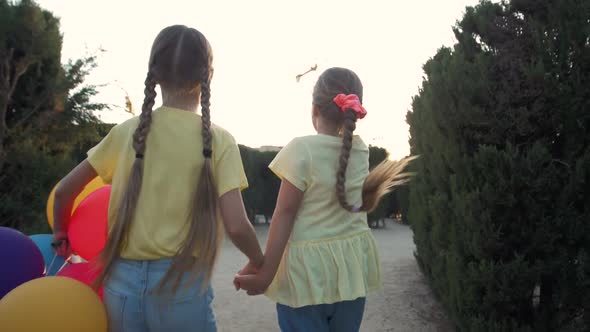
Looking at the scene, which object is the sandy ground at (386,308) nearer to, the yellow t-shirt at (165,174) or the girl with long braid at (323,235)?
the girl with long braid at (323,235)

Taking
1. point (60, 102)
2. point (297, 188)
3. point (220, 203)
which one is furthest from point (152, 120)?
point (60, 102)

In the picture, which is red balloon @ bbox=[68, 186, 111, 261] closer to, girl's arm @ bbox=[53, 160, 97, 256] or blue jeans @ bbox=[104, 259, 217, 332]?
girl's arm @ bbox=[53, 160, 97, 256]

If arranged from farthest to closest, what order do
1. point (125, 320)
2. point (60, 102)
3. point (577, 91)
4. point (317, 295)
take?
point (60, 102) < point (577, 91) < point (317, 295) < point (125, 320)

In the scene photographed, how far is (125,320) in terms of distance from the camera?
A: 1.91 m

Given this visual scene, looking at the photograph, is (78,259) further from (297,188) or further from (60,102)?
(60,102)

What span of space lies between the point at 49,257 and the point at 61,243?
1.18 ft

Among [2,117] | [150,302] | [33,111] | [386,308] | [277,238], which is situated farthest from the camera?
[33,111]

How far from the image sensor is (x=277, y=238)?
2.31 m

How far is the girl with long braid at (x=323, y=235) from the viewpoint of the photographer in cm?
233

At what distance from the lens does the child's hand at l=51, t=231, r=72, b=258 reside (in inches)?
93.8

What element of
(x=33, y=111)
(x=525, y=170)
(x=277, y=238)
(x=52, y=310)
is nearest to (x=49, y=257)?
(x=52, y=310)

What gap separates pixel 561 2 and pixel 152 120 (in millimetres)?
2433

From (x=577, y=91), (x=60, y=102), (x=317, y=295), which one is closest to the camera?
(x=317, y=295)

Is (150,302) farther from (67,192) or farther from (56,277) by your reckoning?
(67,192)
